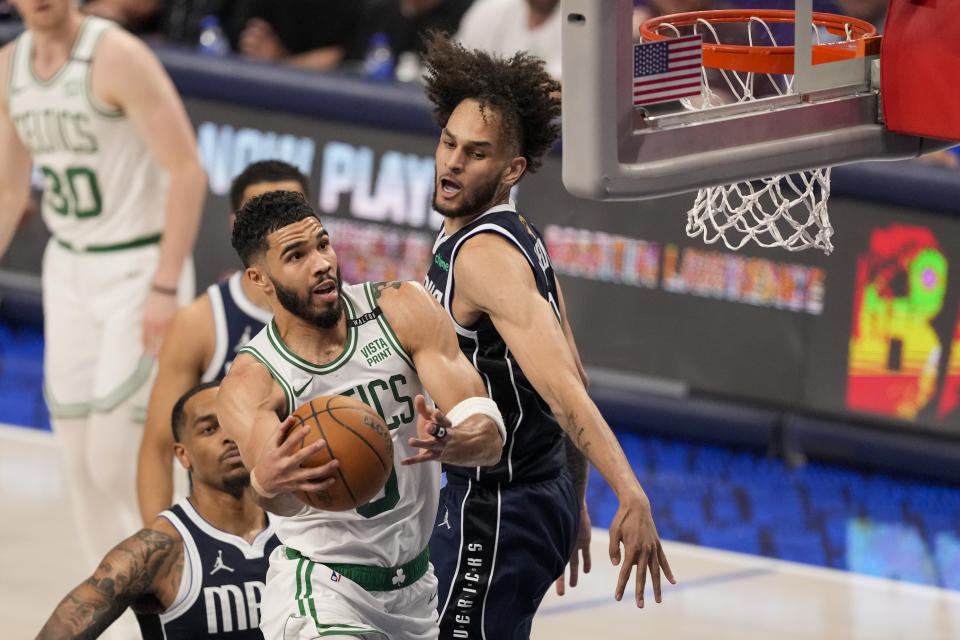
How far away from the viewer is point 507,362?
4.40m

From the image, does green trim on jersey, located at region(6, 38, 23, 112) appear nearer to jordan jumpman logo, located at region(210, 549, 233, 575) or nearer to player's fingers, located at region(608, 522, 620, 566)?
jordan jumpman logo, located at region(210, 549, 233, 575)

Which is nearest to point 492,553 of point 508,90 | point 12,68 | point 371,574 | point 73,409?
point 371,574

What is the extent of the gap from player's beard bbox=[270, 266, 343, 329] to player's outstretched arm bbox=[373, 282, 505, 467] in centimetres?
17

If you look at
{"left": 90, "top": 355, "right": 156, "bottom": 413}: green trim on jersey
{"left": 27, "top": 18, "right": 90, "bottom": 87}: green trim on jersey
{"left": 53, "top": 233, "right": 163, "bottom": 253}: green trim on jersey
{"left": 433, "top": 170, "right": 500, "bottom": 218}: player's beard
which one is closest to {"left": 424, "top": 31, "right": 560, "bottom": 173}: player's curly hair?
{"left": 433, "top": 170, "right": 500, "bottom": 218}: player's beard

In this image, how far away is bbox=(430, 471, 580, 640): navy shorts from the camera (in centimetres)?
441

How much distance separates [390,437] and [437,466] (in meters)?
0.43

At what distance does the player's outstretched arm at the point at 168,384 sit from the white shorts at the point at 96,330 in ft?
2.75

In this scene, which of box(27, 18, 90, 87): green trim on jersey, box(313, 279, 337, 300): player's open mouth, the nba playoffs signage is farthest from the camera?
the nba playoffs signage

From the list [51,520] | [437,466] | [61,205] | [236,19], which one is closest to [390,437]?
[437,466]

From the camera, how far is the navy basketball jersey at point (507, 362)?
438cm

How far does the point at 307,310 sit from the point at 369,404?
0.29 m

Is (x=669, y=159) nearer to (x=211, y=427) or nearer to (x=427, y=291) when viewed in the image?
(x=427, y=291)

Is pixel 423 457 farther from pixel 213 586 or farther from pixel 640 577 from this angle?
pixel 213 586

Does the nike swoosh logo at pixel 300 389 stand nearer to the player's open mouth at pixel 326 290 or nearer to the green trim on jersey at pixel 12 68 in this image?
the player's open mouth at pixel 326 290
